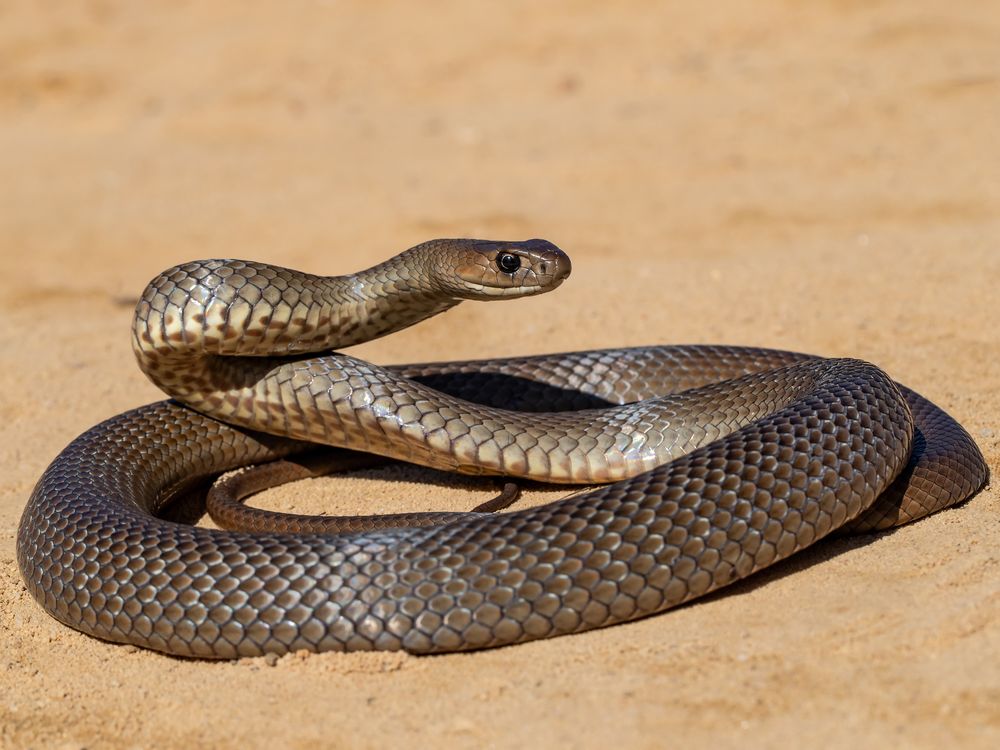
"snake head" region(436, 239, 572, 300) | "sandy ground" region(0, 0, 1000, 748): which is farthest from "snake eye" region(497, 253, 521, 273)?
"sandy ground" region(0, 0, 1000, 748)

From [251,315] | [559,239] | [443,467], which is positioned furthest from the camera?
[559,239]

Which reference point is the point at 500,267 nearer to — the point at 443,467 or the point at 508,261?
the point at 508,261

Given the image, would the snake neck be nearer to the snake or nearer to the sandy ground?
the snake

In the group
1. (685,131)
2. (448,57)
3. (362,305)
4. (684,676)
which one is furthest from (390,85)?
(684,676)

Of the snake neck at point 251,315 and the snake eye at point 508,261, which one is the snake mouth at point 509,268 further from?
the snake neck at point 251,315

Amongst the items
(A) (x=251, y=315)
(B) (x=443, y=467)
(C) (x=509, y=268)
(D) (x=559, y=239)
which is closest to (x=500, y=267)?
(C) (x=509, y=268)

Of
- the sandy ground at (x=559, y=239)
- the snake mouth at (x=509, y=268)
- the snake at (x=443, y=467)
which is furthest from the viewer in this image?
the snake mouth at (x=509, y=268)

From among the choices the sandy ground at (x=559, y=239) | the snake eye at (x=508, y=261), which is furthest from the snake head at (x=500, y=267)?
the sandy ground at (x=559, y=239)
